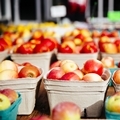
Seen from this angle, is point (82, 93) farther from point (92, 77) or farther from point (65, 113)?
point (65, 113)

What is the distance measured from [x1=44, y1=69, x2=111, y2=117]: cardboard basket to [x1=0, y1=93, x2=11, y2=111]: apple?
0.27 metres

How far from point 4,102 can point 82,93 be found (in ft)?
1.29

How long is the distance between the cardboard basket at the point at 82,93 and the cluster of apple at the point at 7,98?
0.61 feet

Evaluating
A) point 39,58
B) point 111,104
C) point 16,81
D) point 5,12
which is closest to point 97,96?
point 111,104

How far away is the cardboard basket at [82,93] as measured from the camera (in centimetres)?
175

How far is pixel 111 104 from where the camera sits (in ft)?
5.12

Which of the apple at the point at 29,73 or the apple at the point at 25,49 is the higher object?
the apple at the point at 29,73

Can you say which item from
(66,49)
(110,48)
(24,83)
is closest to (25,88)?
(24,83)

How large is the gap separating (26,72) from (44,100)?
0.23 metres

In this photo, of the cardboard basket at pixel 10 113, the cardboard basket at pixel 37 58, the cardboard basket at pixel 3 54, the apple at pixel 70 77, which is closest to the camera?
the cardboard basket at pixel 10 113

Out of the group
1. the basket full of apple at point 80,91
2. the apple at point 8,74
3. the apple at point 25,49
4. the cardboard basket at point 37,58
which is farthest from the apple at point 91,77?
the apple at point 25,49

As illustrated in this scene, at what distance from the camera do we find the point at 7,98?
159cm

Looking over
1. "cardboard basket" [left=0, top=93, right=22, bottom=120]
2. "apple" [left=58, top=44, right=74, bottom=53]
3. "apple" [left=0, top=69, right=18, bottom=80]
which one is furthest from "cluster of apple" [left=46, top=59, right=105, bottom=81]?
"apple" [left=58, top=44, right=74, bottom=53]

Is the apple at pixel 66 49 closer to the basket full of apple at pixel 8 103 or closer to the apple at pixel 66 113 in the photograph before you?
the basket full of apple at pixel 8 103
